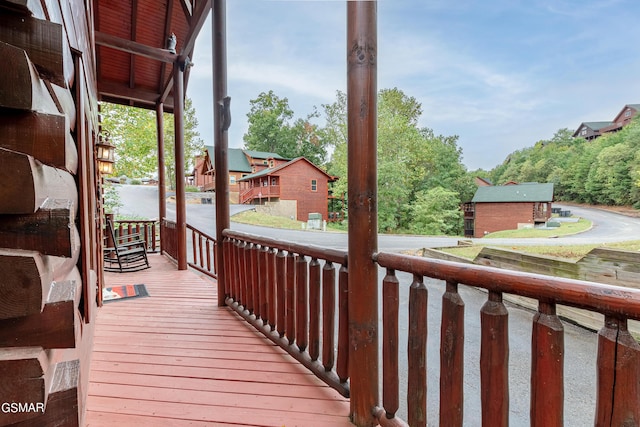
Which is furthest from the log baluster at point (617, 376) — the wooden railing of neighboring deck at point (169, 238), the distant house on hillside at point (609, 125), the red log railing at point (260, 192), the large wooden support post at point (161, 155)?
the red log railing at point (260, 192)

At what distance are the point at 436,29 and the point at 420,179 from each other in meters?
13.0

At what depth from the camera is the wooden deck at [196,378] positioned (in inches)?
61.2

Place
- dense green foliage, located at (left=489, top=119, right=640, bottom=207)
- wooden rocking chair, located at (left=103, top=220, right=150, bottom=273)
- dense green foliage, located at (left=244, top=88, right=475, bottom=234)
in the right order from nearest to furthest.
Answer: wooden rocking chair, located at (left=103, top=220, right=150, bottom=273), dense green foliage, located at (left=489, top=119, right=640, bottom=207), dense green foliage, located at (left=244, top=88, right=475, bottom=234)

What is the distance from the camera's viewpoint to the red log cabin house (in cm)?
67

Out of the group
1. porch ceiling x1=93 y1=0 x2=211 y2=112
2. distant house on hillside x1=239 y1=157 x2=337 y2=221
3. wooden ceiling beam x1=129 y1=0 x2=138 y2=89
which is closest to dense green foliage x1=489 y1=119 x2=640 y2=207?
porch ceiling x1=93 y1=0 x2=211 y2=112

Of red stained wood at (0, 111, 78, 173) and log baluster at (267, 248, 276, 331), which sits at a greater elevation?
red stained wood at (0, 111, 78, 173)

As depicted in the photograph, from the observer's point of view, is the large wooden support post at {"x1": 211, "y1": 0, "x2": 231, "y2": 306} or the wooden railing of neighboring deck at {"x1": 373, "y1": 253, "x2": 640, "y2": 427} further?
the large wooden support post at {"x1": 211, "y1": 0, "x2": 231, "y2": 306}

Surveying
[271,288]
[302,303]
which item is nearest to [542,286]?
[302,303]

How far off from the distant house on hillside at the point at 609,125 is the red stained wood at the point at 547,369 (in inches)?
396

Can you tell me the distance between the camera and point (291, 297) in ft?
6.84

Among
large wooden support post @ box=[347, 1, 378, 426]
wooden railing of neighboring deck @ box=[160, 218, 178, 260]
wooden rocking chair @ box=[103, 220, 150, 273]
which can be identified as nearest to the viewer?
large wooden support post @ box=[347, 1, 378, 426]

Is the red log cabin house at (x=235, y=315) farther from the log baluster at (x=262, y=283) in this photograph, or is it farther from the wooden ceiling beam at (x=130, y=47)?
the wooden ceiling beam at (x=130, y=47)

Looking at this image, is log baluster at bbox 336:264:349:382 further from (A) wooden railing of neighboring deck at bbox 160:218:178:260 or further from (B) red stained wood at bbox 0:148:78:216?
(A) wooden railing of neighboring deck at bbox 160:218:178:260

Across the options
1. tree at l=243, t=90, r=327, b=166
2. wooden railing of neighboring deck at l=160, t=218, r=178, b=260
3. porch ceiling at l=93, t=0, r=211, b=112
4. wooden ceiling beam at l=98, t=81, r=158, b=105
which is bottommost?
wooden railing of neighboring deck at l=160, t=218, r=178, b=260
